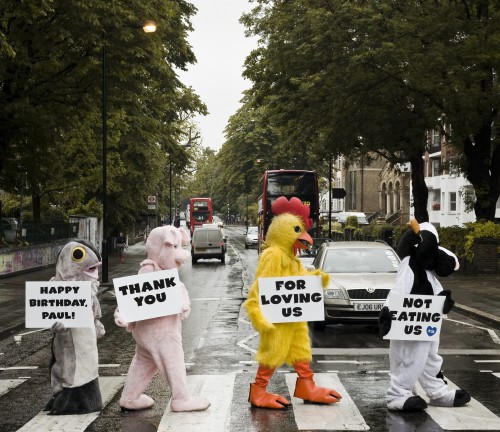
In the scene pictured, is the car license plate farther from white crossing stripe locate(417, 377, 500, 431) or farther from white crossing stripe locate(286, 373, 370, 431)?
white crossing stripe locate(417, 377, 500, 431)

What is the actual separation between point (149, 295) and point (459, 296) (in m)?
14.3

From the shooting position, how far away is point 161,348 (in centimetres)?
794

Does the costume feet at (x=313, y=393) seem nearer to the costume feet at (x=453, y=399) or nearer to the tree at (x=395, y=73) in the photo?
the costume feet at (x=453, y=399)

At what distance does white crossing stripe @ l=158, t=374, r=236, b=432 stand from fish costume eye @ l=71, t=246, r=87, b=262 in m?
1.72

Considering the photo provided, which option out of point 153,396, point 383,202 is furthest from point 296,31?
point 383,202

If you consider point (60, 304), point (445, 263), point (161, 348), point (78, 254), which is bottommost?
point (161, 348)

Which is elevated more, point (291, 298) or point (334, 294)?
point (291, 298)

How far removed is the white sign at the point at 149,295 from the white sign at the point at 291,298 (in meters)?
0.83

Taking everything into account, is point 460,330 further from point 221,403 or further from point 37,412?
point 37,412

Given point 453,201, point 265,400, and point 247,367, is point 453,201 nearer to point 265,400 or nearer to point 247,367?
point 247,367

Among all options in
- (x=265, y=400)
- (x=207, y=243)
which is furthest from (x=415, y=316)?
(x=207, y=243)

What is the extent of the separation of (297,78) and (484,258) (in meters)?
10.4

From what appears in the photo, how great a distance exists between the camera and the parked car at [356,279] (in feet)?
45.3

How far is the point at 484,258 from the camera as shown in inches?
1093
